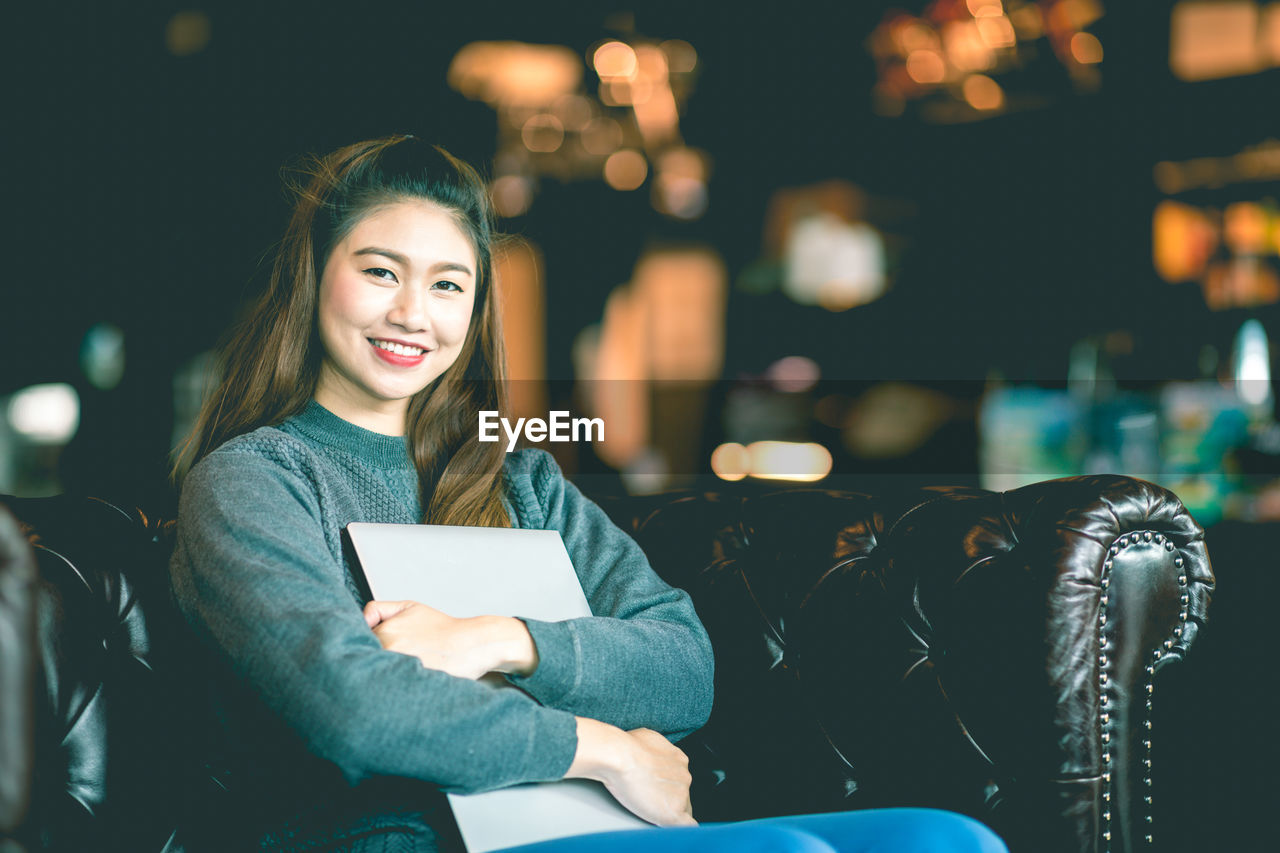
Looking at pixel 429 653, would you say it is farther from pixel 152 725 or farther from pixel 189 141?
pixel 189 141

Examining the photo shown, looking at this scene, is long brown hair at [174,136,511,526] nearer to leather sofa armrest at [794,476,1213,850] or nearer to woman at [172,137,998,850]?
woman at [172,137,998,850]

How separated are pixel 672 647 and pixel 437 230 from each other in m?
0.68

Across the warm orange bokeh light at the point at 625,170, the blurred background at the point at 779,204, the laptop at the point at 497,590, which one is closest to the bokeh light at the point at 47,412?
the blurred background at the point at 779,204

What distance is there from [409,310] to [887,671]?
878 millimetres

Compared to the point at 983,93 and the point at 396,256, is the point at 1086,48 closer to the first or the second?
the point at 983,93

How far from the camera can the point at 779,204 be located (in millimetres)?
5621

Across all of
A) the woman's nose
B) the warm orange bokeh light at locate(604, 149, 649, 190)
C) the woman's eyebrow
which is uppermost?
the warm orange bokeh light at locate(604, 149, 649, 190)

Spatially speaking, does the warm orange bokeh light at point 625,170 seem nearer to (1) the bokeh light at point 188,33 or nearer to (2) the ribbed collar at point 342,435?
(1) the bokeh light at point 188,33

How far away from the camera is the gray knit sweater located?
3.46 ft

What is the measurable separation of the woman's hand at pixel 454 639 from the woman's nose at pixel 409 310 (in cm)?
40

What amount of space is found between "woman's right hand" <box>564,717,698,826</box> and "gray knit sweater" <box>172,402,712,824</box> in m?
0.03

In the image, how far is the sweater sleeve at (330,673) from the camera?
1.04 metres

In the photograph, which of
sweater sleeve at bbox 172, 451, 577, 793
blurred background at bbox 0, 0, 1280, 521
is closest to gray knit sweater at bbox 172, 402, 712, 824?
sweater sleeve at bbox 172, 451, 577, 793

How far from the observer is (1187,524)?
4.85ft
